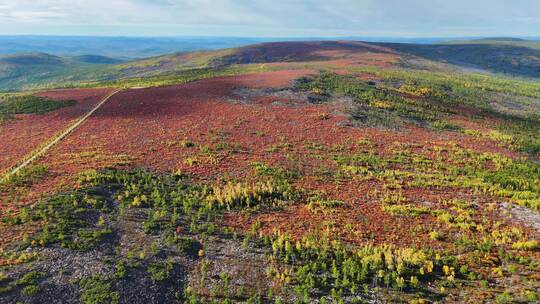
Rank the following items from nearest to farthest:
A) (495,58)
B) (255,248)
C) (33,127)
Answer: (255,248)
(33,127)
(495,58)

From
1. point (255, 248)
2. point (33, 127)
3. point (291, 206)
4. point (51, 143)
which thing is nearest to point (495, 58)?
point (291, 206)

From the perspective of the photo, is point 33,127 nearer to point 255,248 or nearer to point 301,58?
point 255,248

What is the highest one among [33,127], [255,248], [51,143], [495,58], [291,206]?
→ [495,58]

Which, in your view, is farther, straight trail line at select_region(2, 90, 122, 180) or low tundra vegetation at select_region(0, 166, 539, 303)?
straight trail line at select_region(2, 90, 122, 180)

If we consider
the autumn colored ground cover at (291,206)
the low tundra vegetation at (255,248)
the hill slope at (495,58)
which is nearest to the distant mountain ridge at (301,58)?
the hill slope at (495,58)

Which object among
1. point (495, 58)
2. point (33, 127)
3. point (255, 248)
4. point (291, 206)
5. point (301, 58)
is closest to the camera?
point (255, 248)

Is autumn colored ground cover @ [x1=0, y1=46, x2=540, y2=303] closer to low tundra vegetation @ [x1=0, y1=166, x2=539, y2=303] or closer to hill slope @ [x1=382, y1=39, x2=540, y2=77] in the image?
low tundra vegetation @ [x1=0, y1=166, x2=539, y2=303]

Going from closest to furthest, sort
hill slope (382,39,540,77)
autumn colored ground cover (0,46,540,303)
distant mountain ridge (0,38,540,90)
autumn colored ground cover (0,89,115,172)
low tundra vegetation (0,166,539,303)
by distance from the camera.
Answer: low tundra vegetation (0,166,539,303), autumn colored ground cover (0,46,540,303), autumn colored ground cover (0,89,115,172), distant mountain ridge (0,38,540,90), hill slope (382,39,540,77)

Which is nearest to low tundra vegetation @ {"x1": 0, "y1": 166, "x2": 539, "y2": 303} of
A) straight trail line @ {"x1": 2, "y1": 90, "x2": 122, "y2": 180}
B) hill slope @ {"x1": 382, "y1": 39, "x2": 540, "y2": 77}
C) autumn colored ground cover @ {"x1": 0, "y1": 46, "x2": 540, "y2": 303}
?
autumn colored ground cover @ {"x1": 0, "y1": 46, "x2": 540, "y2": 303}

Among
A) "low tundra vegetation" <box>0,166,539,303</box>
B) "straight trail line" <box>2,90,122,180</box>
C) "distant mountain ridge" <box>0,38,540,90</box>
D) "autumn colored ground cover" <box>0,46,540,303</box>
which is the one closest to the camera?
"low tundra vegetation" <box>0,166,539,303</box>
